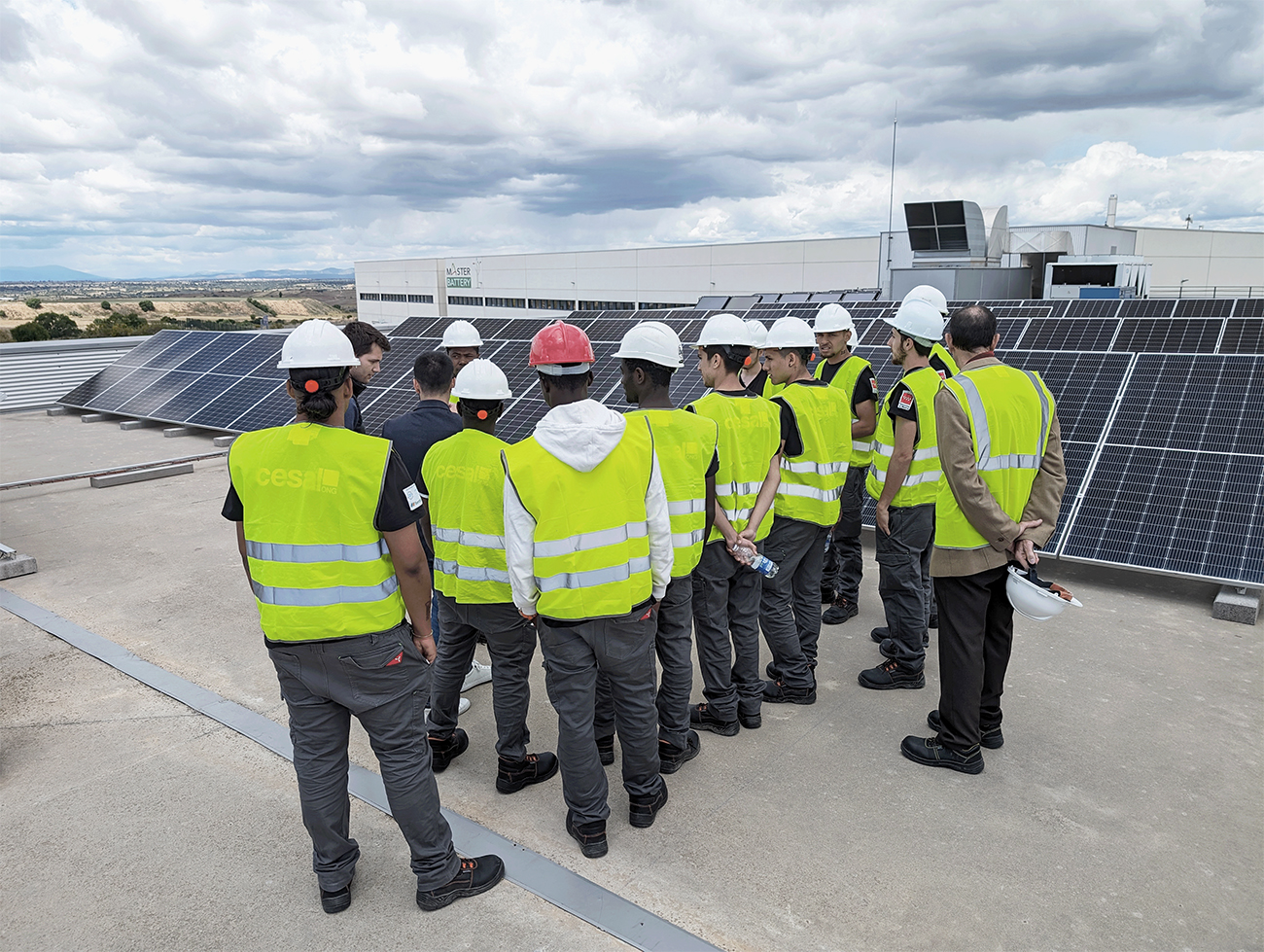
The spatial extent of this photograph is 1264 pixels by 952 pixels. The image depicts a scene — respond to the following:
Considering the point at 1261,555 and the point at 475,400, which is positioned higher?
the point at 475,400

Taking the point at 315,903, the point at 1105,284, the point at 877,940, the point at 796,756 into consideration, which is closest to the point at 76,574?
the point at 315,903

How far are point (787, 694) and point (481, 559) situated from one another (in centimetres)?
220

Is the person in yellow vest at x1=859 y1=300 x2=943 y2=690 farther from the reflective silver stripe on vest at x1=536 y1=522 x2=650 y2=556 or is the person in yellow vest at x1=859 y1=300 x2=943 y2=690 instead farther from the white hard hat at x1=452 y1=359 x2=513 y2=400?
the white hard hat at x1=452 y1=359 x2=513 y2=400

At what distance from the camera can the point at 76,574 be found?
7.17m

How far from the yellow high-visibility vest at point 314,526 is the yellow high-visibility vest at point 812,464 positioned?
8.45ft

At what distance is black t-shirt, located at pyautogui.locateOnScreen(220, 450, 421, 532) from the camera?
9.44 feet

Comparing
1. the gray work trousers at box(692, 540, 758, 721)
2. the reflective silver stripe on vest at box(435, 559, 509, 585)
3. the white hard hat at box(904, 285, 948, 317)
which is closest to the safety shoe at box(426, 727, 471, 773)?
the reflective silver stripe on vest at box(435, 559, 509, 585)

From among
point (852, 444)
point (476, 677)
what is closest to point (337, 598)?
point (476, 677)

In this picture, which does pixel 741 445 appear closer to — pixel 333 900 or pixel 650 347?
pixel 650 347

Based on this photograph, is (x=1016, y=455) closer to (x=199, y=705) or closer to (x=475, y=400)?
(x=475, y=400)

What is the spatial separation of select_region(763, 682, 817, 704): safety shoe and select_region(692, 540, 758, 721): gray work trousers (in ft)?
0.72

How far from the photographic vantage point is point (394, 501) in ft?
9.50

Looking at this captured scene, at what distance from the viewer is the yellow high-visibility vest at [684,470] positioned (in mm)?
3725

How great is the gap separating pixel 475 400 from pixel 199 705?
9.28 ft
